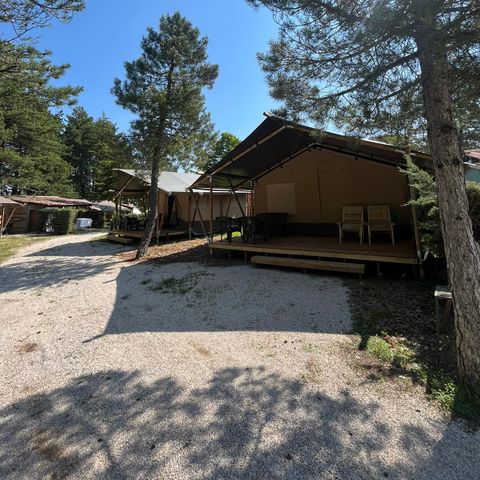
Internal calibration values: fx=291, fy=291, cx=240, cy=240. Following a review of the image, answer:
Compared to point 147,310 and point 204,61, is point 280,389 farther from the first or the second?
point 204,61

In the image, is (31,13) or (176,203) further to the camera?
(176,203)

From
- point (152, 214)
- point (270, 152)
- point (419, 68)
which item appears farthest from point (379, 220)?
point (152, 214)

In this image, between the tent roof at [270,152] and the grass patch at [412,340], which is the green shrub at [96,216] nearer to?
the tent roof at [270,152]

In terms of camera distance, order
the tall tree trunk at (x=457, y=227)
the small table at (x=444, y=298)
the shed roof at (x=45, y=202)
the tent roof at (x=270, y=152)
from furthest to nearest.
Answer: the shed roof at (x=45, y=202)
the tent roof at (x=270, y=152)
the small table at (x=444, y=298)
the tall tree trunk at (x=457, y=227)

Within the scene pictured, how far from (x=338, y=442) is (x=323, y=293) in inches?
133

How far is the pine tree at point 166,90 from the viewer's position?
9.69 m

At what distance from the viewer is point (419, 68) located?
2.88m

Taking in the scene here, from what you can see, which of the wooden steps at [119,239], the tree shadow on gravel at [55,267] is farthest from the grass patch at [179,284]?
the wooden steps at [119,239]

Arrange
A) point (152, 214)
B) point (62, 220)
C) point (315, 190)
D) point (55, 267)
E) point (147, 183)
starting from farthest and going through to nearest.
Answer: point (62, 220)
point (147, 183)
point (152, 214)
point (315, 190)
point (55, 267)

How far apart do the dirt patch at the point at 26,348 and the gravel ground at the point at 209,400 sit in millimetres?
14

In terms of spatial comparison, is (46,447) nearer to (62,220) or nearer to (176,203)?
(176,203)

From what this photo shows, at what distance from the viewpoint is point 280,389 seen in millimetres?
2734

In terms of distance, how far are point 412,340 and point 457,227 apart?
166 cm

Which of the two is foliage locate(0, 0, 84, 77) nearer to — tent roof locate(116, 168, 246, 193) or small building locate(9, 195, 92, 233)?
tent roof locate(116, 168, 246, 193)
